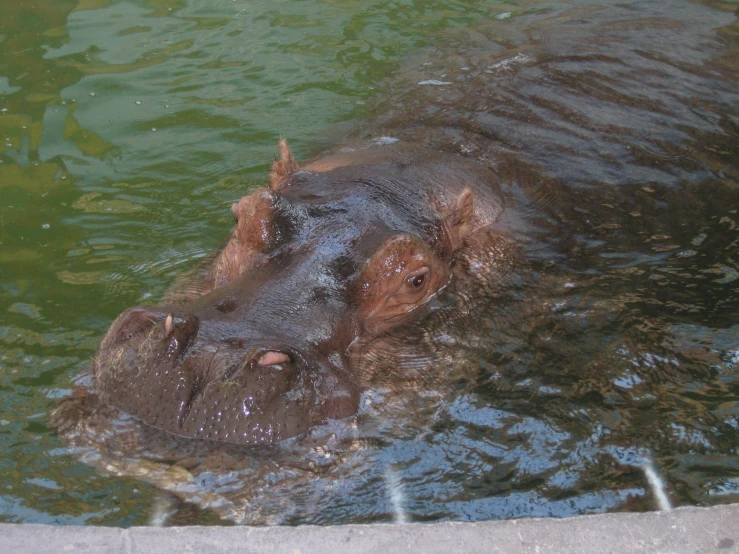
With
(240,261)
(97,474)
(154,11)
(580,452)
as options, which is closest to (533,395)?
(580,452)

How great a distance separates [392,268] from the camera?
457cm

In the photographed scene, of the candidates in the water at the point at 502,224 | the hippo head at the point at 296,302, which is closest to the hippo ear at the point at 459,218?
the hippo head at the point at 296,302

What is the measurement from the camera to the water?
Answer: 409 centimetres

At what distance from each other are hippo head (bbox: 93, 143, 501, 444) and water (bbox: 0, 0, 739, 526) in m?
0.20

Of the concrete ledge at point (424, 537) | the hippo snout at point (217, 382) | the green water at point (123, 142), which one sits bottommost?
the green water at point (123, 142)

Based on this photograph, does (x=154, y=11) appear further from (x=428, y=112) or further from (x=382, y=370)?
(x=382, y=370)

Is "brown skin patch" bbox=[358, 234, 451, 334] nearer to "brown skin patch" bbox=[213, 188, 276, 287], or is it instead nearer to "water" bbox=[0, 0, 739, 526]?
"water" bbox=[0, 0, 739, 526]

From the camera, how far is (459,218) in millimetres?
5320

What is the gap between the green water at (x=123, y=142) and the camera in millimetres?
4707

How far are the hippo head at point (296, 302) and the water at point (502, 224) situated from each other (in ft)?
0.65

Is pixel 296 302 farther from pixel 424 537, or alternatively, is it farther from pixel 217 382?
pixel 424 537

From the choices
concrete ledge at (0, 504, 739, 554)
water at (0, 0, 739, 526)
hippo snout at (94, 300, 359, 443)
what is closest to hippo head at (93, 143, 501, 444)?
hippo snout at (94, 300, 359, 443)

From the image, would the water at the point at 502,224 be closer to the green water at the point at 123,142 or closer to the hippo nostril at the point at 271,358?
the green water at the point at 123,142

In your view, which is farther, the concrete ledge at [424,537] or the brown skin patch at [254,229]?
the brown skin patch at [254,229]
